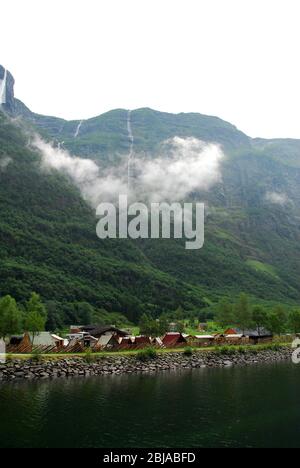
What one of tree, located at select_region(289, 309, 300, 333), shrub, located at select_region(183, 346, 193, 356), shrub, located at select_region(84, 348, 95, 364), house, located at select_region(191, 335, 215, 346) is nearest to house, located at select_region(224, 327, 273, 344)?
house, located at select_region(191, 335, 215, 346)

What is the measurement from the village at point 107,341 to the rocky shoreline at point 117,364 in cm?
739

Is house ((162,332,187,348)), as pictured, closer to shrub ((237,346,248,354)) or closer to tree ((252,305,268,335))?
shrub ((237,346,248,354))

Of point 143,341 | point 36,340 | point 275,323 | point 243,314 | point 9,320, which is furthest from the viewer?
point 243,314

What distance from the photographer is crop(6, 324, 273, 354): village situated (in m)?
89.1

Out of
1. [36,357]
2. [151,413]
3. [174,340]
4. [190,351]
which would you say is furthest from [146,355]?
[151,413]

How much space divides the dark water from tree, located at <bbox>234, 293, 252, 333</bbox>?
253ft

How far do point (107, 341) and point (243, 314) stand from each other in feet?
192

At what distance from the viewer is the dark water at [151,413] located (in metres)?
37.4

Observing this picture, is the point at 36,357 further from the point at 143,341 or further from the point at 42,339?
the point at 143,341

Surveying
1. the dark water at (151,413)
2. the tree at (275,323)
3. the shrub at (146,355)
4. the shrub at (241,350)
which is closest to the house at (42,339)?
the shrub at (146,355)

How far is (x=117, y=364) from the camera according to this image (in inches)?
3297

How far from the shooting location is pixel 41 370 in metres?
71.8
